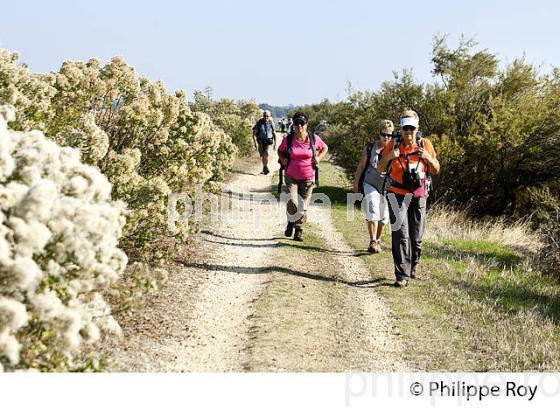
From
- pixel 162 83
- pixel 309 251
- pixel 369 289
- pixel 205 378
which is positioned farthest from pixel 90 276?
pixel 309 251

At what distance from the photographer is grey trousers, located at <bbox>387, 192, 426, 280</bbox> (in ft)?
28.0

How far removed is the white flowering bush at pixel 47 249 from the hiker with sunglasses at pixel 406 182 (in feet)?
16.7

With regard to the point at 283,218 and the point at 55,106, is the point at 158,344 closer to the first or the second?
the point at 55,106

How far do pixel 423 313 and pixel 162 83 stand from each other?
5.15 m

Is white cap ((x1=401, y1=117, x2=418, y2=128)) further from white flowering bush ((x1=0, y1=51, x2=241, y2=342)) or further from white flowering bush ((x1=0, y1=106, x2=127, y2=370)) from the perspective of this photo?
white flowering bush ((x1=0, y1=106, x2=127, y2=370))

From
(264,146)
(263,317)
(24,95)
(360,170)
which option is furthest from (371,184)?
(264,146)

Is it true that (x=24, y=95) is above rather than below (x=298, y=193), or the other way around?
above

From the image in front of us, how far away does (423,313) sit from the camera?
7.69 m

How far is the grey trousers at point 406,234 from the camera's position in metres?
8.54

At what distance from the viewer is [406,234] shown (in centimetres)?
858

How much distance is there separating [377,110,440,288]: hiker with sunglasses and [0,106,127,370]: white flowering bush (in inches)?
201

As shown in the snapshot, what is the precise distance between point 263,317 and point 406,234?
2.56 metres

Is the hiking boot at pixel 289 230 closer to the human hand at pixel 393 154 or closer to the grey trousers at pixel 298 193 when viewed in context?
the grey trousers at pixel 298 193

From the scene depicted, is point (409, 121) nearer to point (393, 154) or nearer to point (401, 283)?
point (393, 154)
